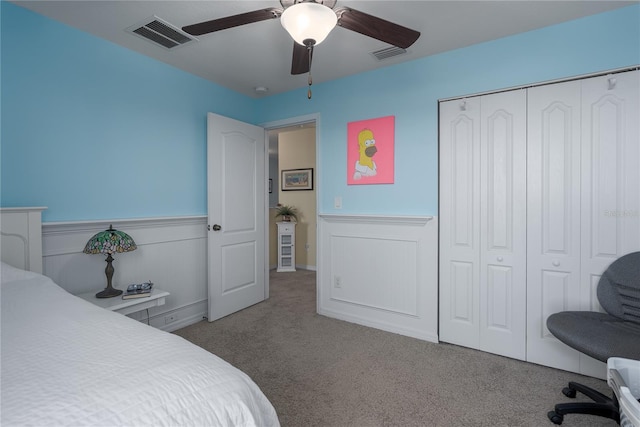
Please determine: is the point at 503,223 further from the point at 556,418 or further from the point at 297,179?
the point at 297,179

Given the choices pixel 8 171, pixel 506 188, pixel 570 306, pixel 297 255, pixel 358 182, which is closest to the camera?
pixel 8 171

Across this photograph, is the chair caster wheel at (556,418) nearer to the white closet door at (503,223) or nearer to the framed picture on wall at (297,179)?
the white closet door at (503,223)

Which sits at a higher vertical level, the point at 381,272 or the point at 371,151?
the point at 371,151

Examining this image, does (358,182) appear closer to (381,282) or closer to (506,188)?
(381,282)

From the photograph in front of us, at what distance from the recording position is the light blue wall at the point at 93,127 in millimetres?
1980

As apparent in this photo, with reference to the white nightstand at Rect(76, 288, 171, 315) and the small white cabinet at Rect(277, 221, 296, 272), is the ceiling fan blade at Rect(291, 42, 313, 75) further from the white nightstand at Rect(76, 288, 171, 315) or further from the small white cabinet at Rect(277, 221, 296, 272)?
the small white cabinet at Rect(277, 221, 296, 272)

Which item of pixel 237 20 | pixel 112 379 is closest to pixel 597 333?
pixel 112 379

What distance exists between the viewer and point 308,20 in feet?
4.21

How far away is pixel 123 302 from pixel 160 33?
1962 millimetres

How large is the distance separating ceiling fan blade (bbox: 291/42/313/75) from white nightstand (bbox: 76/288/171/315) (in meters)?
1.92

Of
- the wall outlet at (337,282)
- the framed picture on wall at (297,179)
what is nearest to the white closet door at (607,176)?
the wall outlet at (337,282)

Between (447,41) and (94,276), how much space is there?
3.29 meters

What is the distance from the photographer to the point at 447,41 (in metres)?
2.39

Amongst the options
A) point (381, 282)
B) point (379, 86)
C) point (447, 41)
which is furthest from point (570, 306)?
point (379, 86)
